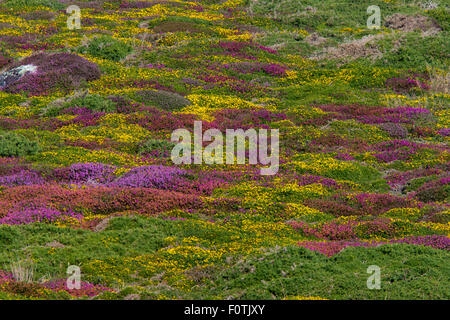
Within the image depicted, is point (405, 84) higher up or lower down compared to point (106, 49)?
lower down

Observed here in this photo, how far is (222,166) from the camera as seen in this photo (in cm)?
2434

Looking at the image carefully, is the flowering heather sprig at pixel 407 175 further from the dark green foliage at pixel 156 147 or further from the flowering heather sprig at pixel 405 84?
the flowering heather sprig at pixel 405 84

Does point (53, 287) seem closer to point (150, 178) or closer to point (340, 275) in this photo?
point (340, 275)

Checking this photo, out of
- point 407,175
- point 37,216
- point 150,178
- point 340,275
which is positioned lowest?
point 340,275

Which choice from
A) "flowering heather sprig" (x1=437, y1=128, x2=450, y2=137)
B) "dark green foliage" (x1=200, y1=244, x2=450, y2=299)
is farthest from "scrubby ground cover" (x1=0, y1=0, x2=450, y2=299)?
"flowering heather sprig" (x1=437, y1=128, x2=450, y2=137)

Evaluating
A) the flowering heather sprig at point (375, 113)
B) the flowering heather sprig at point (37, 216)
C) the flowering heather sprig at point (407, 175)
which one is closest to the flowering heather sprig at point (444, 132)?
the flowering heather sprig at point (375, 113)

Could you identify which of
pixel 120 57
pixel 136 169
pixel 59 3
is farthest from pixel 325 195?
pixel 59 3

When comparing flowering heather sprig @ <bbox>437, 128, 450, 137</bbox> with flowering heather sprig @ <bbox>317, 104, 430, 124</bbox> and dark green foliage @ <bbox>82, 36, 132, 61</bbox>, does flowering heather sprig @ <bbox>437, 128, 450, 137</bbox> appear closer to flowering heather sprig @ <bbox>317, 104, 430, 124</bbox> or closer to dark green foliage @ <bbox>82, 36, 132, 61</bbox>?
flowering heather sprig @ <bbox>317, 104, 430, 124</bbox>

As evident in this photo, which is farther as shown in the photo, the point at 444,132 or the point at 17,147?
the point at 444,132

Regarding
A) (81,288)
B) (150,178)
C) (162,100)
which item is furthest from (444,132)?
(81,288)

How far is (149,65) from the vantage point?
39.8 m

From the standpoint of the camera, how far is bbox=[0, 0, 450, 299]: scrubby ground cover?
14438 millimetres
